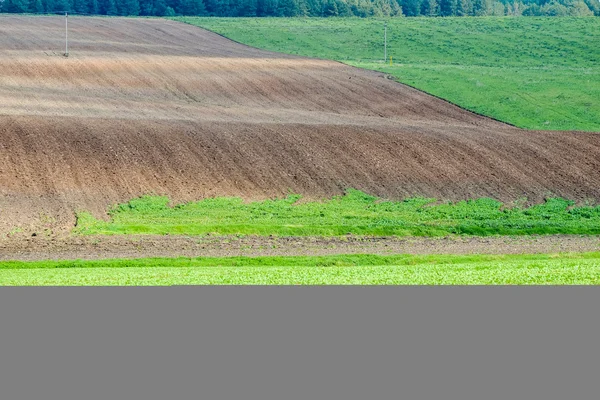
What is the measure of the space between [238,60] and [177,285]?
46.4m

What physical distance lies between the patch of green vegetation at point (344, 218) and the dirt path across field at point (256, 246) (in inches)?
29.9

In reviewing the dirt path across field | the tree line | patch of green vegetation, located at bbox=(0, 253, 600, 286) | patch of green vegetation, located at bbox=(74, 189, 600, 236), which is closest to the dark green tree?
the tree line

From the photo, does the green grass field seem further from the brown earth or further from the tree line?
the tree line

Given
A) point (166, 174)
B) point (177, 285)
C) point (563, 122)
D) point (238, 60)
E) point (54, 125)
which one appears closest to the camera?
point (177, 285)

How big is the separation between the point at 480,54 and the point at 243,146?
43.6 metres

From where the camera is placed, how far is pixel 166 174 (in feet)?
119

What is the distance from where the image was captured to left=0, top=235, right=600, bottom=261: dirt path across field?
28.1 meters

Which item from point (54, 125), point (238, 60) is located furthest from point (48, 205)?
point (238, 60)

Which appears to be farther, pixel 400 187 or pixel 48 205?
pixel 400 187


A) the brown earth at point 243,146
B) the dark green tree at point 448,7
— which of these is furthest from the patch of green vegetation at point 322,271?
the dark green tree at point 448,7

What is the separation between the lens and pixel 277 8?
4665 inches

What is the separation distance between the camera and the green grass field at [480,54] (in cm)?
5353

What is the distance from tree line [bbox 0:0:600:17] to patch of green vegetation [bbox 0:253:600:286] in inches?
3650

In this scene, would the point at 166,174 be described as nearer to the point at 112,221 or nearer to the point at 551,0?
the point at 112,221
